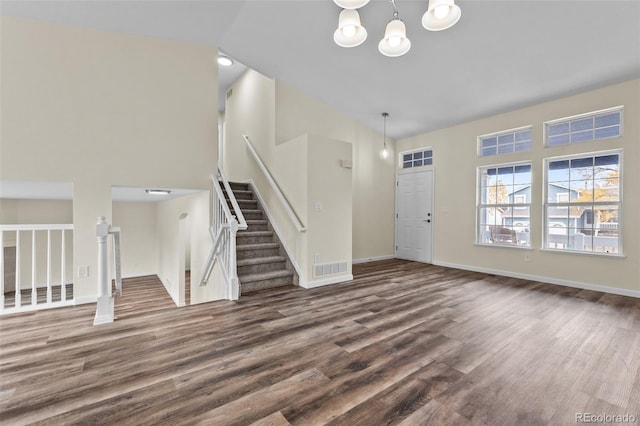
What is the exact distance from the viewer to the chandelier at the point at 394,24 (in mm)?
2264

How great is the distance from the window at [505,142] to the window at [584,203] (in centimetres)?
53

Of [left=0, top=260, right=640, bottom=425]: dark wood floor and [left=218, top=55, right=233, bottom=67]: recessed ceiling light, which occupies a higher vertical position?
[left=218, top=55, right=233, bottom=67]: recessed ceiling light

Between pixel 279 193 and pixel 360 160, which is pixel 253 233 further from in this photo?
pixel 360 160

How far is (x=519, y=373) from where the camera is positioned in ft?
6.80

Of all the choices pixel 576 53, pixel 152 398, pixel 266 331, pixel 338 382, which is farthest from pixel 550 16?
pixel 152 398

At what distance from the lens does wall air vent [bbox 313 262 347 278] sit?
4412mm

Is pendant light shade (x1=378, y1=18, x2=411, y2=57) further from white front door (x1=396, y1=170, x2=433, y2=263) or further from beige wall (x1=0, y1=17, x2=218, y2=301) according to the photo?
white front door (x1=396, y1=170, x2=433, y2=263)

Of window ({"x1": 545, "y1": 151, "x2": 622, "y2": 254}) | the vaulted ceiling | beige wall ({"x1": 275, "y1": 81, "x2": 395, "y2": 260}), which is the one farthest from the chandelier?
window ({"x1": 545, "y1": 151, "x2": 622, "y2": 254})

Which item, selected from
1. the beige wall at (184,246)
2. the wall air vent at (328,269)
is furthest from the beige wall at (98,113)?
the wall air vent at (328,269)

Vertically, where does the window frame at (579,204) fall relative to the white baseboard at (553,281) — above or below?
above

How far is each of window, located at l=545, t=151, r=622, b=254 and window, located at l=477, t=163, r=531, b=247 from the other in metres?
0.32

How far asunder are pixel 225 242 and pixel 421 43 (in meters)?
3.86

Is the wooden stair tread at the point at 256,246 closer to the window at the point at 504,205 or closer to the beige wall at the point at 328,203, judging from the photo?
the beige wall at the point at 328,203

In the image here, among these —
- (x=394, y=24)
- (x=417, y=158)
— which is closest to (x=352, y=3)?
(x=394, y=24)
